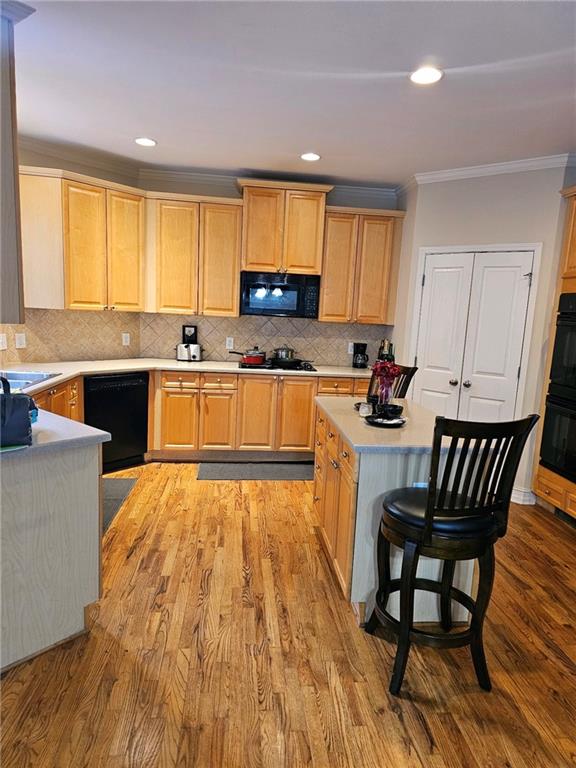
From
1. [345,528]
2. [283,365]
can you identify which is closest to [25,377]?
[283,365]

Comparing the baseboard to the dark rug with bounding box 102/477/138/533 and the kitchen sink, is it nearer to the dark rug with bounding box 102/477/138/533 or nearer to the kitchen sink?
the dark rug with bounding box 102/477/138/533

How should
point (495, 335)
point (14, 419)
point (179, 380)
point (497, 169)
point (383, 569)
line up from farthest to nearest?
point (179, 380) < point (495, 335) < point (497, 169) < point (383, 569) < point (14, 419)

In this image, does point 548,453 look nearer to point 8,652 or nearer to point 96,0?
point 8,652

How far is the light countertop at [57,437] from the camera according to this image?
72.8 inches

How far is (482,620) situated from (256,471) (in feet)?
9.09

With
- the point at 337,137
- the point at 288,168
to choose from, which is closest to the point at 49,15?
the point at 337,137

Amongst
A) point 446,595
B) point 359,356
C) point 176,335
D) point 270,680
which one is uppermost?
point 176,335

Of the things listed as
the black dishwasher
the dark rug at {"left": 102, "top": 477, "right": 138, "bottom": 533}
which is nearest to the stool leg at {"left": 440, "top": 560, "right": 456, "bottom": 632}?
the dark rug at {"left": 102, "top": 477, "right": 138, "bottom": 533}

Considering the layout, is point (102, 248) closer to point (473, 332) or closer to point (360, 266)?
point (360, 266)

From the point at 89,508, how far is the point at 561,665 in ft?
7.12

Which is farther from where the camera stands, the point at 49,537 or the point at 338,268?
the point at 338,268

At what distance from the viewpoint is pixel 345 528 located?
2406mm

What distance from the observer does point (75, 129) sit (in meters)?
3.62

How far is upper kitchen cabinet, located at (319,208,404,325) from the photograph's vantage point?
4.75 metres
